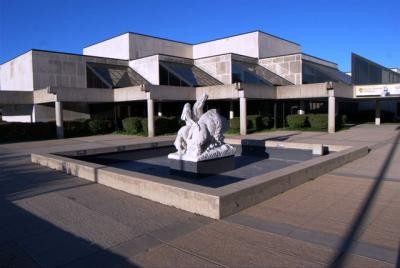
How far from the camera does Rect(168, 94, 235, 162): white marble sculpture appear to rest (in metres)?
10.7

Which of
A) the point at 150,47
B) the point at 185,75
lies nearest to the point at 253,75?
the point at 185,75

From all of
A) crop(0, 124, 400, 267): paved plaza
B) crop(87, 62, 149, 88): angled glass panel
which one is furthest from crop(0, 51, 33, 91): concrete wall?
crop(0, 124, 400, 267): paved plaza

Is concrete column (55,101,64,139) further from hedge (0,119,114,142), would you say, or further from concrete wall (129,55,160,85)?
concrete wall (129,55,160,85)

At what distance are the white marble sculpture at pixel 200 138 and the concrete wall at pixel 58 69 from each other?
67.7 ft

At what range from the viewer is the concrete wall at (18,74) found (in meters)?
28.0

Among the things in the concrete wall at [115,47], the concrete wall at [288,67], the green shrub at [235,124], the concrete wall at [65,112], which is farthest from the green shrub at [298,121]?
the concrete wall at [115,47]

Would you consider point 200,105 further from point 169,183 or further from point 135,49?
point 135,49

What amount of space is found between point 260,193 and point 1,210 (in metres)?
4.81

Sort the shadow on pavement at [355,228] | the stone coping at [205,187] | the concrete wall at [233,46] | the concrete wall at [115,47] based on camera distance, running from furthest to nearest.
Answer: the concrete wall at [233,46] < the concrete wall at [115,47] < the stone coping at [205,187] < the shadow on pavement at [355,228]

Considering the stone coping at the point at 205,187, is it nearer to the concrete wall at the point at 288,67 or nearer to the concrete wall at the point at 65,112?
the concrete wall at the point at 65,112

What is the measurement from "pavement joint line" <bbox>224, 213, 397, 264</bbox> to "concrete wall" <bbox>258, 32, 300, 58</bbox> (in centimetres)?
3519

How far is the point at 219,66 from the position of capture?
32938mm

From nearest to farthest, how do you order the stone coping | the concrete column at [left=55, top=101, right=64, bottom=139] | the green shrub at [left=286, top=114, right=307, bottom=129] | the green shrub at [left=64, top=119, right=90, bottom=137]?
the stone coping < the concrete column at [left=55, top=101, right=64, bottom=139] < the green shrub at [left=64, top=119, right=90, bottom=137] < the green shrub at [left=286, top=114, right=307, bottom=129]

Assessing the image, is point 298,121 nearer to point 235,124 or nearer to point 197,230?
point 235,124
